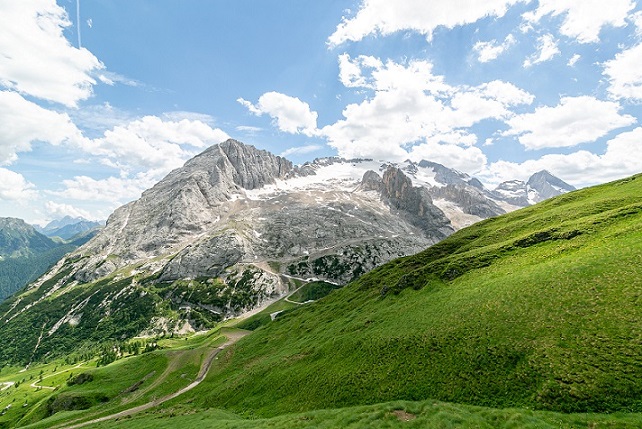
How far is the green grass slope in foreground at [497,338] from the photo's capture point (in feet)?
88.4

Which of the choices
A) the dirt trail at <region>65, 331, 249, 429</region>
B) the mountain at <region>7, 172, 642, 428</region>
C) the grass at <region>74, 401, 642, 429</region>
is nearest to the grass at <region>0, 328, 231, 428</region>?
the mountain at <region>7, 172, 642, 428</region>

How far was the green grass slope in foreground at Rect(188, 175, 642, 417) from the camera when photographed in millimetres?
26953

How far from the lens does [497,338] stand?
113 feet

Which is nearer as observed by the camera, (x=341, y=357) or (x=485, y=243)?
(x=341, y=357)

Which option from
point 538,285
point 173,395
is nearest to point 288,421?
point 538,285

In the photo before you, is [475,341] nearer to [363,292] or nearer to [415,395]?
[415,395]

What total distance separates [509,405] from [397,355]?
621 inches

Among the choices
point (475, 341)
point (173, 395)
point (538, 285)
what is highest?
point (538, 285)

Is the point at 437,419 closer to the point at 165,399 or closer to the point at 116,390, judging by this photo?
the point at 165,399

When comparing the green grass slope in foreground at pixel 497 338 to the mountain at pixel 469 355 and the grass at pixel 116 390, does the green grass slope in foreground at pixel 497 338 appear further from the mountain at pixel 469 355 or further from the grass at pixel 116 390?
the grass at pixel 116 390

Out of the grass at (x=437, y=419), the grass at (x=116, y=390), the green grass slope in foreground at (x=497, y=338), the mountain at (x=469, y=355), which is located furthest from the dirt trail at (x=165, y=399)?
the grass at (x=437, y=419)

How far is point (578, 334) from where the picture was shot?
30.4 m

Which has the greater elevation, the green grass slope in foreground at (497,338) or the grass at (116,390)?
the green grass slope in foreground at (497,338)

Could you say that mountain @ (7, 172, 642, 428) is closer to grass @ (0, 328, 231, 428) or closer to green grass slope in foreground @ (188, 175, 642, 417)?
green grass slope in foreground @ (188, 175, 642, 417)
